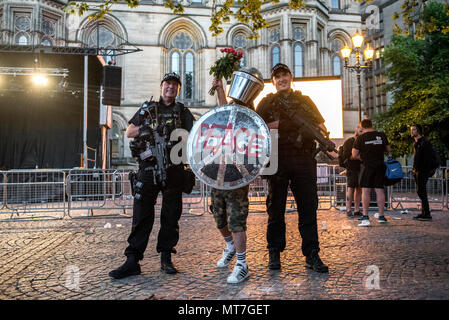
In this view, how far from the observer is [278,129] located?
422cm

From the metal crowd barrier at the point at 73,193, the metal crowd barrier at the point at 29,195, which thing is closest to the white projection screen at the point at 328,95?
the metal crowd barrier at the point at 73,193

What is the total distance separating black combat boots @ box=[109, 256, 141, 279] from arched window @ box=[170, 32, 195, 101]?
2723 cm

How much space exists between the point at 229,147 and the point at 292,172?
975mm

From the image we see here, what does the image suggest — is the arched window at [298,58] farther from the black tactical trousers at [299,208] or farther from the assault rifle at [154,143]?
the assault rifle at [154,143]

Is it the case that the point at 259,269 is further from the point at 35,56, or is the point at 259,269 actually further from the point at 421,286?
the point at 35,56

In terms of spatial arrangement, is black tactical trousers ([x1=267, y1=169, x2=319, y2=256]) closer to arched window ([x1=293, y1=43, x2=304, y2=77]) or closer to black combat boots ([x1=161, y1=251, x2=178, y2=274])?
black combat boots ([x1=161, y1=251, x2=178, y2=274])

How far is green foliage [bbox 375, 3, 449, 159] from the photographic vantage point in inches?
875

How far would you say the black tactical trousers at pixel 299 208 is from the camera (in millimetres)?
4172

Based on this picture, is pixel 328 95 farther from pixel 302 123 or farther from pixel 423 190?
pixel 302 123

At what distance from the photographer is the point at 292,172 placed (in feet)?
13.7

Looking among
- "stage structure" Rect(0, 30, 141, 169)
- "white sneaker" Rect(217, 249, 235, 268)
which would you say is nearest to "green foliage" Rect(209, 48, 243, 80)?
"white sneaker" Rect(217, 249, 235, 268)

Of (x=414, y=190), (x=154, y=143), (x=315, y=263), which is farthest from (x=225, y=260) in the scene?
(x=414, y=190)
